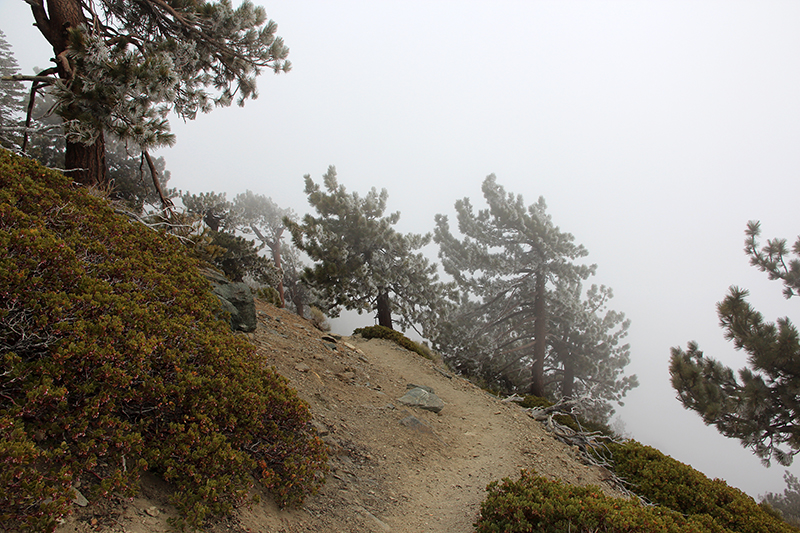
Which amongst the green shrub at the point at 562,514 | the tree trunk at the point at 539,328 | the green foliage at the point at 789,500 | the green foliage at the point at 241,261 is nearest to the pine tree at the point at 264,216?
the green foliage at the point at 241,261

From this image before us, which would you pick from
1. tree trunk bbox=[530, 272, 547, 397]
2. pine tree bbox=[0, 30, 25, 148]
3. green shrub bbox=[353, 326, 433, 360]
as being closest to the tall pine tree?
tree trunk bbox=[530, 272, 547, 397]

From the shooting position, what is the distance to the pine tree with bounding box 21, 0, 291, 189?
6.43 meters

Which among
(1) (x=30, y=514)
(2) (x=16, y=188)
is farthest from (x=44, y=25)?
(1) (x=30, y=514)

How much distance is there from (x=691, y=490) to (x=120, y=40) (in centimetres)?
1299

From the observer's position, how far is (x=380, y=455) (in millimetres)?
5496

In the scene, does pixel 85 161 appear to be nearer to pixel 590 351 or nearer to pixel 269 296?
pixel 269 296

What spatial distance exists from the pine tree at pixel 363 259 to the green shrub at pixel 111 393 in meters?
10.3

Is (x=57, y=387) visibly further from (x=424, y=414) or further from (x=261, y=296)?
(x=261, y=296)

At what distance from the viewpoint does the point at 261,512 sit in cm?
331

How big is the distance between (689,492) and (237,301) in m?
8.15

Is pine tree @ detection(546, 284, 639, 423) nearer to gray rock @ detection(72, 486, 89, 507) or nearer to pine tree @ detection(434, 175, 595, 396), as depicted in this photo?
pine tree @ detection(434, 175, 595, 396)

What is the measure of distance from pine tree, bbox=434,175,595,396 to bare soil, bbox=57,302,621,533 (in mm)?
9520

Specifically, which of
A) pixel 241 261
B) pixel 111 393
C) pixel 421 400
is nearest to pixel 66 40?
pixel 241 261

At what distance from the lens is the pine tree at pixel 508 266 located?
19016 mm
